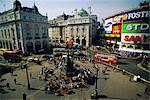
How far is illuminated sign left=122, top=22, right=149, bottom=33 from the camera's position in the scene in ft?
150

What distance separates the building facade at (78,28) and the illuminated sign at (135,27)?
22.9 meters

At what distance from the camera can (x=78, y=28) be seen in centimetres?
7512

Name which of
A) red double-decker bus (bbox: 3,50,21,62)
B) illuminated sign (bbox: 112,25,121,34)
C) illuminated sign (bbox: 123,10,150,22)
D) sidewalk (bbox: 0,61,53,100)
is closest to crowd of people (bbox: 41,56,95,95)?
sidewalk (bbox: 0,61,53,100)

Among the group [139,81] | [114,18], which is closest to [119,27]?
[114,18]

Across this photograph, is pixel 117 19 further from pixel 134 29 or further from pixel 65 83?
pixel 65 83

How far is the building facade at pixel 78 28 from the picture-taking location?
235ft

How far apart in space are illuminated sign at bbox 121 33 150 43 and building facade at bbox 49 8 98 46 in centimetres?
2246

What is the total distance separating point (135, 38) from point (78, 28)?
1365 inches

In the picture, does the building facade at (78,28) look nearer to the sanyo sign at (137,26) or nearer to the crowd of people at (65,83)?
the sanyo sign at (137,26)

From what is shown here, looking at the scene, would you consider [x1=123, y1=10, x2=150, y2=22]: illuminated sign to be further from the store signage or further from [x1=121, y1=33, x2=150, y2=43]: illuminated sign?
[x1=121, y1=33, x2=150, y2=43]: illuminated sign

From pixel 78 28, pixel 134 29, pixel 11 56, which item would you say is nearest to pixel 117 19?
pixel 134 29

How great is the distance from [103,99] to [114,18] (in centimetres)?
4744

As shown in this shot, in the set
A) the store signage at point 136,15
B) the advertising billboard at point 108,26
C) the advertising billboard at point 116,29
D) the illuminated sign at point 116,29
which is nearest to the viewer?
the store signage at point 136,15

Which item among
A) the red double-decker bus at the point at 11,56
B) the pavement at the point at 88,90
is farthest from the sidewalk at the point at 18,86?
the red double-decker bus at the point at 11,56
